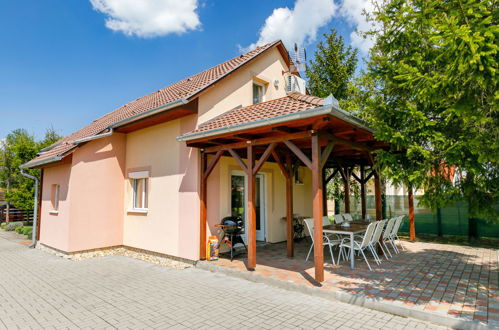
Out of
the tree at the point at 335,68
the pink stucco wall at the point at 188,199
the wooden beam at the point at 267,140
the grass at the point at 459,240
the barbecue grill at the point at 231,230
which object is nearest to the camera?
the wooden beam at the point at 267,140

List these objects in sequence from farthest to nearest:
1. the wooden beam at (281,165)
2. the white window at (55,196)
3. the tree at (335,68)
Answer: the tree at (335,68) < the white window at (55,196) < the wooden beam at (281,165)

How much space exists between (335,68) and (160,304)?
15081 mm

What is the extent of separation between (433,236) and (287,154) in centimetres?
800

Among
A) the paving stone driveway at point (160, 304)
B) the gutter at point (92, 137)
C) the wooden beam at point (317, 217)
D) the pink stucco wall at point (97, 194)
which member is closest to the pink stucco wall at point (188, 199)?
the paving stone driveway at point (160, 304)

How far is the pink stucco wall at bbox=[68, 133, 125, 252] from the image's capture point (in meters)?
8.78

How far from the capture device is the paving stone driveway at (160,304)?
414 centimetres

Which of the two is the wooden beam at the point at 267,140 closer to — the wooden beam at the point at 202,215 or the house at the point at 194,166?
the house at the point at 194,166

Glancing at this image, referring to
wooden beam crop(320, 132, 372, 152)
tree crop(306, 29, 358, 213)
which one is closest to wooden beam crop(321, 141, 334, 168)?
wooden beam crop(320, 132, 372, 152)

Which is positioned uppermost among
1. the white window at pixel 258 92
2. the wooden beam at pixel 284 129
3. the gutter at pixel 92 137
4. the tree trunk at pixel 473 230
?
the white window at pixel 258 92

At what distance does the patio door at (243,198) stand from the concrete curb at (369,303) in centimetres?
267

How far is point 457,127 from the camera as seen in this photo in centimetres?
522

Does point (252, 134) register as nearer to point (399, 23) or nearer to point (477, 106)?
point (399, 23)

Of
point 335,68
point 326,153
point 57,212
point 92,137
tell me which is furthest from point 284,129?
point 335,68

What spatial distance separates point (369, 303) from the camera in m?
4.53
